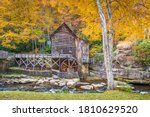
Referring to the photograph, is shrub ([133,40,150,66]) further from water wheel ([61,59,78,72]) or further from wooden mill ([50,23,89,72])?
water wheel ([61,59,78,72])

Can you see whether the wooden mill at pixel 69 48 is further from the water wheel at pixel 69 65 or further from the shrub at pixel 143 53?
the shrub at pixel 143 53

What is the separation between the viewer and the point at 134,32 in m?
18.0

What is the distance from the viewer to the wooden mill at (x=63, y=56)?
32625 millimetres

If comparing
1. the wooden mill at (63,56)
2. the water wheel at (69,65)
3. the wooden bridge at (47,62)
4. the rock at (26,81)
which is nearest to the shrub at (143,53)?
the wooden mill at (63,56)

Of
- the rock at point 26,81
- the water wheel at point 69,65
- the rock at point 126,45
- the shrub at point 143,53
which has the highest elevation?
the rock at point 126,45

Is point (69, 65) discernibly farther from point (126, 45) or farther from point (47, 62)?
point (126, 45)

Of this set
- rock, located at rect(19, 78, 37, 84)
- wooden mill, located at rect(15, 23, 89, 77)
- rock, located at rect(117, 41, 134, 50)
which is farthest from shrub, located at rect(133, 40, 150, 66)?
rock, located at rect(19, 78, 37, 84)

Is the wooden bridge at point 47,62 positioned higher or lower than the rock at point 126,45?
lower

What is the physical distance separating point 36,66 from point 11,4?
336 inches

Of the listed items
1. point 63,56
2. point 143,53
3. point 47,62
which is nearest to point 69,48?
point 63,56

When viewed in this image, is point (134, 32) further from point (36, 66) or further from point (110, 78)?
point (36, 66)

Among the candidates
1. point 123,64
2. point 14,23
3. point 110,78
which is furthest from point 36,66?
point 110,78

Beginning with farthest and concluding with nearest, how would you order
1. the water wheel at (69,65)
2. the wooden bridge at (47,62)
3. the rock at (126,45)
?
1. the water wheel at (69,65)
2. the wooden bridge at (47,62)
3. the rock at (126,45)

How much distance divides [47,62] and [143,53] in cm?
1168
